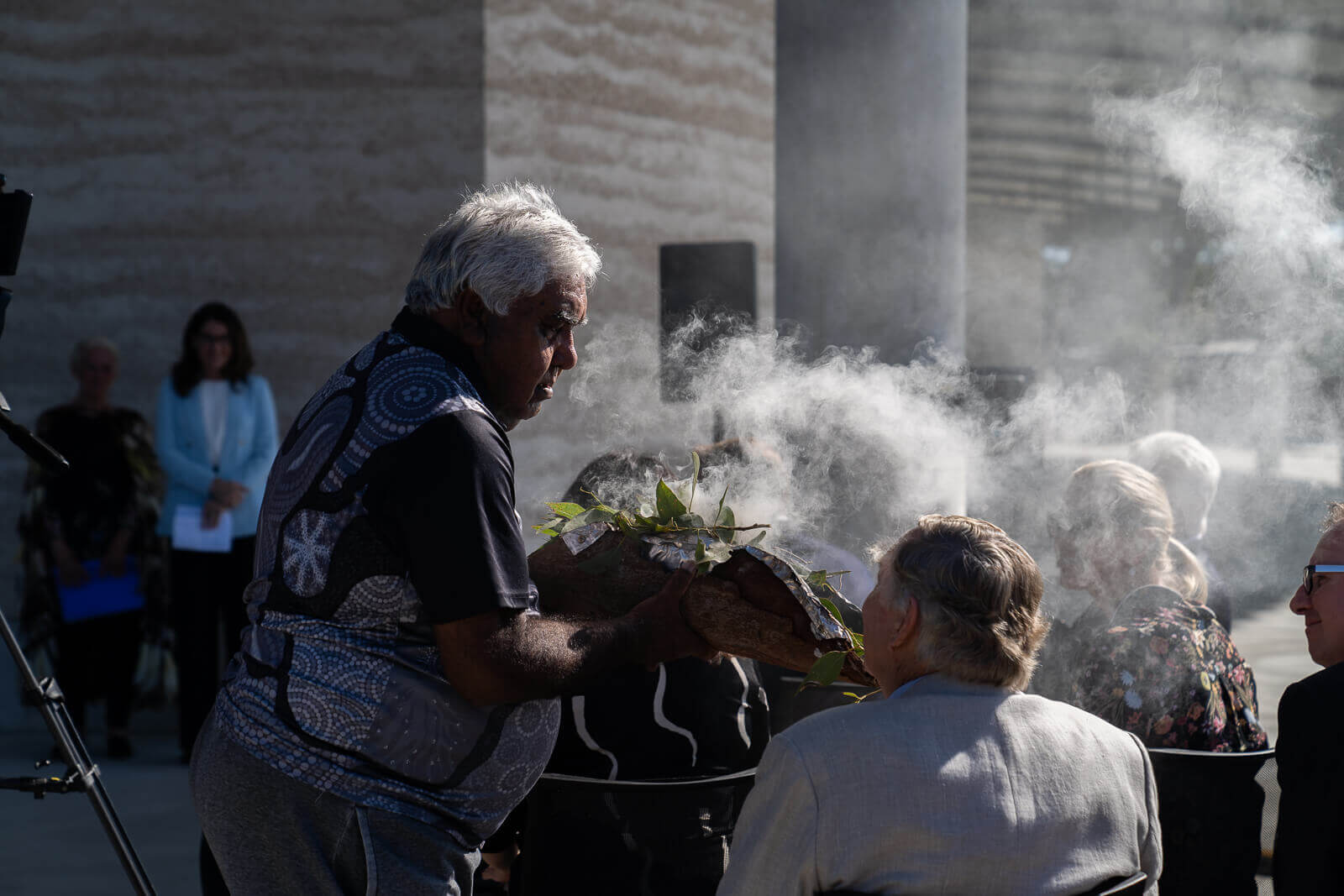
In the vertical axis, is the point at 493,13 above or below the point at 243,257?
above

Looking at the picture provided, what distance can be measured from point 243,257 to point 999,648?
5.88 metres

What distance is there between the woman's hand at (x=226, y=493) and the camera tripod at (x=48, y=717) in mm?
2665

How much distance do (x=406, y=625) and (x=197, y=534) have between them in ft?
14.0

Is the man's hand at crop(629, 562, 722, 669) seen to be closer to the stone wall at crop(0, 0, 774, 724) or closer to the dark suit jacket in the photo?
the dark suit jacket

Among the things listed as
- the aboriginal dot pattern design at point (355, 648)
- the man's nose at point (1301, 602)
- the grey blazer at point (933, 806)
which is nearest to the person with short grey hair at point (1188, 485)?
the man's nose at point (1301, 602)

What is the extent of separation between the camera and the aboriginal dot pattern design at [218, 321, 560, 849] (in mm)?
1970

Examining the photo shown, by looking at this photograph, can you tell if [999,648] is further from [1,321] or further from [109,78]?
[109,78]

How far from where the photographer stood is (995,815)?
5.90 feet

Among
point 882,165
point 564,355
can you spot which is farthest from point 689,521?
point 882,165

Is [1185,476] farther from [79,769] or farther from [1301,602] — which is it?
[79,769]

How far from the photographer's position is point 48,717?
3057 millimetres

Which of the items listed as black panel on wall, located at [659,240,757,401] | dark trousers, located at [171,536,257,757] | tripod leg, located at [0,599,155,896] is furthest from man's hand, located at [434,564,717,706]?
dark trousers, located at [171,536,257,757]

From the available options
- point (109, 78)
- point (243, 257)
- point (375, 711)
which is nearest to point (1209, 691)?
point (375, 711)

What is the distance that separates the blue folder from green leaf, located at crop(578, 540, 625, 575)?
456 cm
